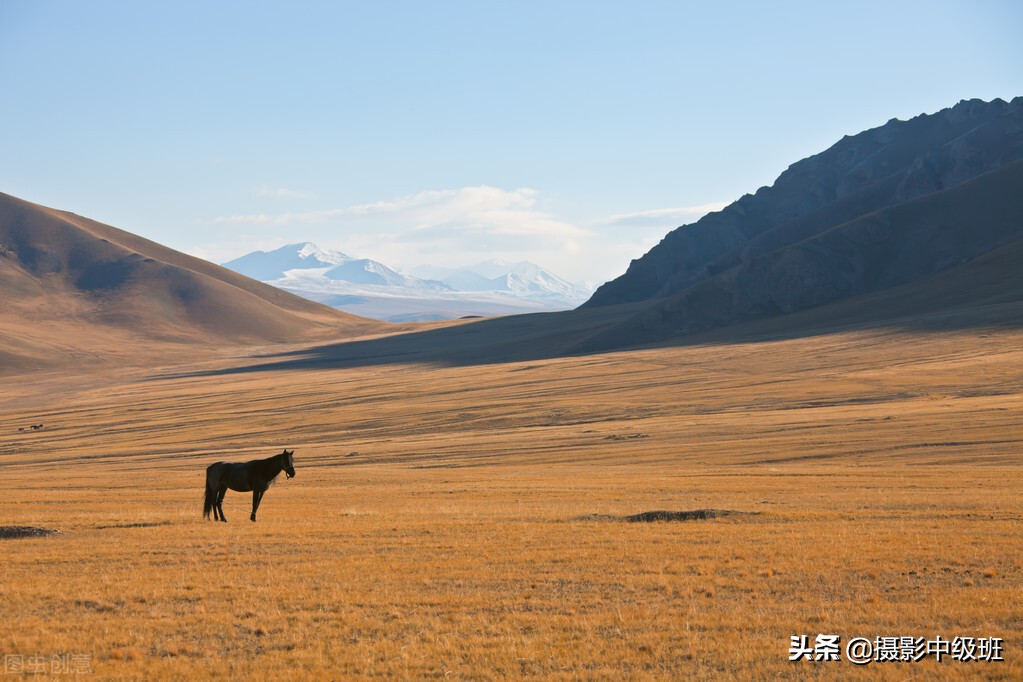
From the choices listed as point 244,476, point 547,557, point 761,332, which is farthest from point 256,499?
point 761,332

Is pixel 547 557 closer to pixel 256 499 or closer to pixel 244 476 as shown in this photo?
pixel 256 499

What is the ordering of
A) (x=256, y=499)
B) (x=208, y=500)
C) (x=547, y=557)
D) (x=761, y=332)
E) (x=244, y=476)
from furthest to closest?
1. (x=761, y=332)
2. (x=208, y=500)
3. (x=244, y=476)
4. (x=256, y=499)
5. (x=547, y=557)

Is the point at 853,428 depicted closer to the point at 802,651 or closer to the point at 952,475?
the point at 952,475

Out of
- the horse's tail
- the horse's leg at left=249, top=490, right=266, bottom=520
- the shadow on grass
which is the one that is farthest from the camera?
the shadow on grass

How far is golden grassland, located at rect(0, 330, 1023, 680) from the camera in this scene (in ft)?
42.0

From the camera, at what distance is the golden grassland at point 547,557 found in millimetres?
12805

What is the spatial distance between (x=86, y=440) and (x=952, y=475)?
269ft

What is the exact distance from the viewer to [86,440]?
3622 inches

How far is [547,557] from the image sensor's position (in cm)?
1995

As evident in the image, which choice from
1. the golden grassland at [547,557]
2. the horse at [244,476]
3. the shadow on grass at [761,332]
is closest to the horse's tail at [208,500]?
the horse at [244,476]

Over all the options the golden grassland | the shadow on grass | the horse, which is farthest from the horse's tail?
the shadow on grass

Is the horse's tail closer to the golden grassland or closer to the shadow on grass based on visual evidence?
the golden grassland

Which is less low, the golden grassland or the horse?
the horse

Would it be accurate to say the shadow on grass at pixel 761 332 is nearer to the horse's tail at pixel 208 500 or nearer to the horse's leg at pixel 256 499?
the horse's leg at pixel 256 499
